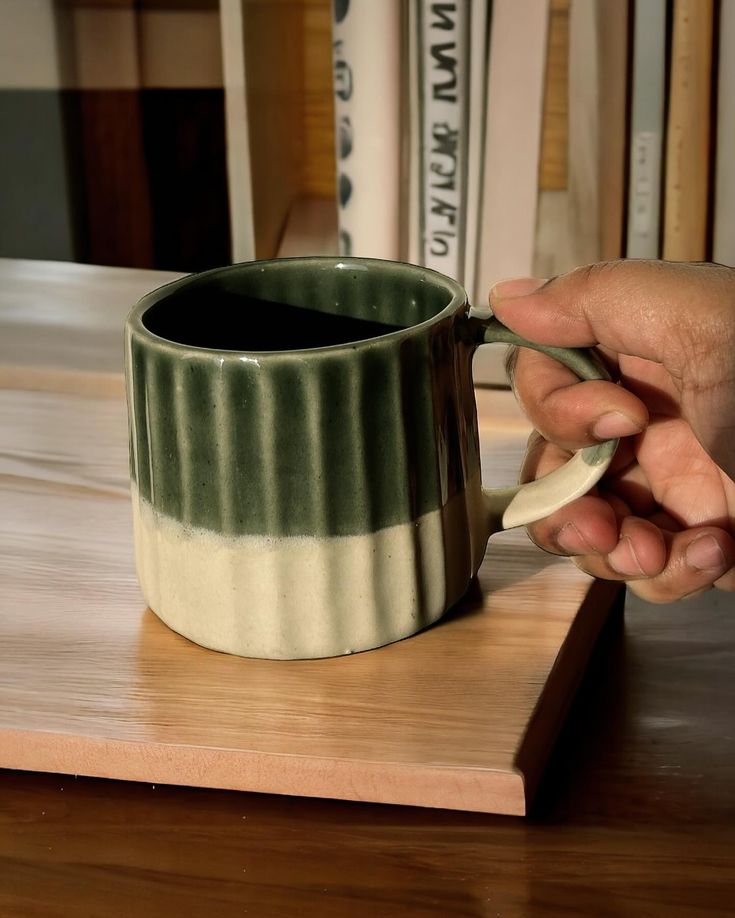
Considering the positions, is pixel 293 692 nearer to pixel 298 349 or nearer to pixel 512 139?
pixel 298 349

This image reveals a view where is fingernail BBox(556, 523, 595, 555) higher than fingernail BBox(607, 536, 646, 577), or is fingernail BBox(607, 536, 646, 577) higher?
fingernail BBox(556, 523, 595, 555)

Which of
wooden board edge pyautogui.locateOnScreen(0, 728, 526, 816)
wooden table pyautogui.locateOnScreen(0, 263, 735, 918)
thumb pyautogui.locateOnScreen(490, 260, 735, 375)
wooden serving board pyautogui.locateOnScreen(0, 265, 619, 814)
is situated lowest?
wooden table pyautogui.locateOnScreen(0, 263, 735, 918)

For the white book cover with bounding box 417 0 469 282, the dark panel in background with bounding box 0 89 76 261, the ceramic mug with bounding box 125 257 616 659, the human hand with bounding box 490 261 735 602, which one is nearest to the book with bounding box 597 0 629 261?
the white book cover with bounding box 417 0 469 282

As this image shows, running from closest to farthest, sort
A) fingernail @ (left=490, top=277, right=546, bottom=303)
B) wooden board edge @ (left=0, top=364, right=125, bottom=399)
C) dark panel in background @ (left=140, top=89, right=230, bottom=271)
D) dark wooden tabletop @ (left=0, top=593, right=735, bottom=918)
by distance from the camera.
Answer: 1. dark wooden tabletop @ (left=0, top=593, right=735, bottom=918)
2. fingernail @ (left=490, top=277, right=546, bottom=303)
3. wooden board edge @ (left=0, top=364, right=125, bottom=399)
4. dark panel in background @ (left=140, top=89, right=230, bottom=271)

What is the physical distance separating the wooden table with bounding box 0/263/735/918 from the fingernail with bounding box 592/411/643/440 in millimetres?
127

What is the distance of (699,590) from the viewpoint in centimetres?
61

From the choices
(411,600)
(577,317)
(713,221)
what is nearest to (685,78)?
(713,221)

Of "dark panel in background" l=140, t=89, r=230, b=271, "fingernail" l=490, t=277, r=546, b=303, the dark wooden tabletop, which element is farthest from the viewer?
"dark panel in background" l=140, t=89, r=230, b=271

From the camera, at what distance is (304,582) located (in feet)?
Answer: 1.68

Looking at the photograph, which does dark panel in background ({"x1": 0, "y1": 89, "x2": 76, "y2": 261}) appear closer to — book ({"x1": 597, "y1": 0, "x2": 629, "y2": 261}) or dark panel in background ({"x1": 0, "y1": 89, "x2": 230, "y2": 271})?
dark panel in background ({"x1": 0, "y1": 89, "x2": 230, "y2": 271})

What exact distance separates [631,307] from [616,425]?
0.17 ft

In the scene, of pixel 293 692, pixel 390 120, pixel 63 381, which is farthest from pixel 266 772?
pixel 390 120

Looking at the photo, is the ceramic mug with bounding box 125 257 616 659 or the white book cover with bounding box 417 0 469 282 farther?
the white book cover with bounding box 417 0 469 282

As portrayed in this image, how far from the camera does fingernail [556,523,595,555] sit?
600 mm
